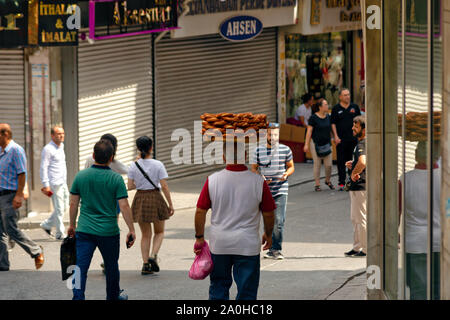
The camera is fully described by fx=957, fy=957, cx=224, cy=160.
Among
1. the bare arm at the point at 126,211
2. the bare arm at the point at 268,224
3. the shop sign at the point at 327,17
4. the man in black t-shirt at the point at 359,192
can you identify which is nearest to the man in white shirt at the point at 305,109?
the shop sign at the point at 327,17

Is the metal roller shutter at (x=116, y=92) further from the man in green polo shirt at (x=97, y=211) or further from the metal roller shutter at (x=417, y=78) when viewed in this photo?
the metal roller shutter at (x=417, y=78)

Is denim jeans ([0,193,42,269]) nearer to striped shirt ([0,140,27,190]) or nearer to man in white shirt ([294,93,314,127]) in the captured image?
striped shirt ([0,140,27,190])

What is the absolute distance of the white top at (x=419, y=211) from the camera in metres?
5.74

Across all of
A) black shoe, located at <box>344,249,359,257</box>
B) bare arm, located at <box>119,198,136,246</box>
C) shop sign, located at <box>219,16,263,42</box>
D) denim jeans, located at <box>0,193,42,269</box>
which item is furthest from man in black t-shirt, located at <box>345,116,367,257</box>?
shop sign, located at <box>219,16,263,42</box>

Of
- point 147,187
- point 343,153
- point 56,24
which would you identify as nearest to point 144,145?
point 147,187

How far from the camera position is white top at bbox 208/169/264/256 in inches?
305

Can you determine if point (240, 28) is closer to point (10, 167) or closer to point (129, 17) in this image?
point (129, 17)

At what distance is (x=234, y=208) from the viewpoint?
7766mm

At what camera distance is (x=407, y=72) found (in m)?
7.15

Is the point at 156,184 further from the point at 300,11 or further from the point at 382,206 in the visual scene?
the point at 300,11

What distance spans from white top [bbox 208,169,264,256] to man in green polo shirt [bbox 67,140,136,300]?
4.62 ft

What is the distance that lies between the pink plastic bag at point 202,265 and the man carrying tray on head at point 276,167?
152 inches

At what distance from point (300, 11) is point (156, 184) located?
1355 cm

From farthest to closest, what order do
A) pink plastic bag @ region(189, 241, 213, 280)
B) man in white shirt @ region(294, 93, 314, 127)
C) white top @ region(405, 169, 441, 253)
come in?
man in white shirt @ region(294, 93, 314, 127), pink plastic bag @ region(189, 241, 213, 280), white top @ region(405, 169, 441, 253)
